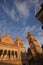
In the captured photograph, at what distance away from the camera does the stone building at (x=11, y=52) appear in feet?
101

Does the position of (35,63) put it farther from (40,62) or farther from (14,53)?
(14,53)

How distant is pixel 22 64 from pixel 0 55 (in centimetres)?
687

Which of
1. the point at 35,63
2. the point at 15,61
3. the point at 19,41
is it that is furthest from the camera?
the point at 19,41

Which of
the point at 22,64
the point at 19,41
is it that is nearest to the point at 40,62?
the point at 22,64

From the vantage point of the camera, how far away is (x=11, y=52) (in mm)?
34938

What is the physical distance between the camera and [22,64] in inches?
1261

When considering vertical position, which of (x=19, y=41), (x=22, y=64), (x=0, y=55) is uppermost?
(x=19, y=41)

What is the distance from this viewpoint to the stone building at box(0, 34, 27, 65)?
1216 inches

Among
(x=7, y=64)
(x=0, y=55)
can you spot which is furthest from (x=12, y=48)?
(x=7, y=64)

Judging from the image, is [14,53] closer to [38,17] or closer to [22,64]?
[22,64]

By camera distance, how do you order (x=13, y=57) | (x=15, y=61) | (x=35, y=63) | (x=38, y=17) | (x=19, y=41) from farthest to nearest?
1. (x=19, y=41)
2. (x=13, y=57)
3. (x=15, y=61)
4. (x=35, y=63)
5. (x=38, y=17)

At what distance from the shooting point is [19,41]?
38062mm

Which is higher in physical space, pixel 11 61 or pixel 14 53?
pixel 14 53

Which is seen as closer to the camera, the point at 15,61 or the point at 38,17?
the point at 38,17
